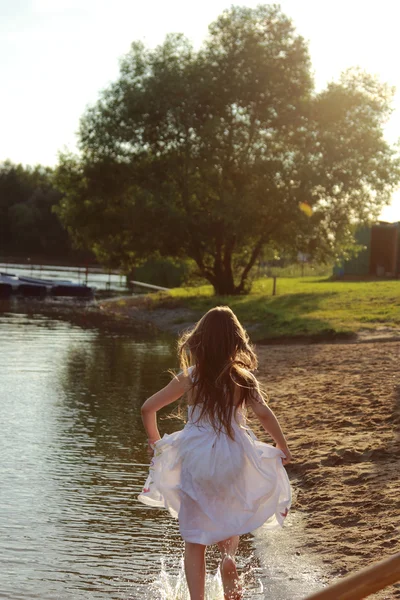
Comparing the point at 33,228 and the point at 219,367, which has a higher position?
the point at 33,228

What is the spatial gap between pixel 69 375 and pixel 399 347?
6.79 meters

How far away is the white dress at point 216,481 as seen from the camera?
16.7 ft

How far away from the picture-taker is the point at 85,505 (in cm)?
857

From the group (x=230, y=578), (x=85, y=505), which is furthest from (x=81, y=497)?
(x=230, y=578)

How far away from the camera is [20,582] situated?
6.37 m

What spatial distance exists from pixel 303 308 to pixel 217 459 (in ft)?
93.0

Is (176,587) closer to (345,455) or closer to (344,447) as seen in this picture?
(345,455)

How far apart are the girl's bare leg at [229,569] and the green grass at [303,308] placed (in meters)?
19.6

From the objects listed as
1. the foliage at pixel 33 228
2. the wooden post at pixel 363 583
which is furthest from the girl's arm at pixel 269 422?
the foliage at pixel 33 228

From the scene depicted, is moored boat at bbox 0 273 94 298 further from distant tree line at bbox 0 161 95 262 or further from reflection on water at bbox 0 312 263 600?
distant tree line at bbox 0 161 95 262

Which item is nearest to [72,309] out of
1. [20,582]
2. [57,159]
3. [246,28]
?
[57,159]

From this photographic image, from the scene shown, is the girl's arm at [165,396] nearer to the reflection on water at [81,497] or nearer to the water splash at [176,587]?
the water splash at [176,587]

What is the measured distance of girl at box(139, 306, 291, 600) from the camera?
5090 millimetres

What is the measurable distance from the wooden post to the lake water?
307 cm
